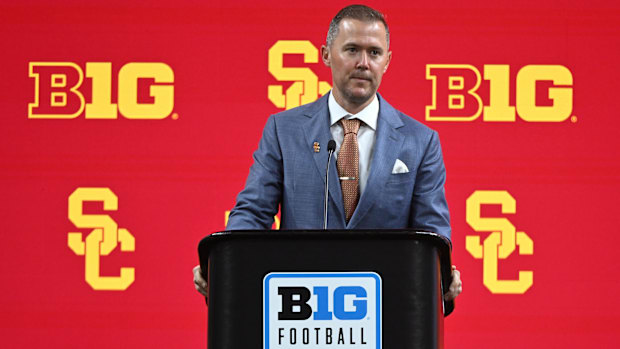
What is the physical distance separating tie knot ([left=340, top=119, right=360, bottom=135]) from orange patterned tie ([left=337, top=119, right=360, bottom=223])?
24mm

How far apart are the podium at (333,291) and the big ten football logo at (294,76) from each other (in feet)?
6.37

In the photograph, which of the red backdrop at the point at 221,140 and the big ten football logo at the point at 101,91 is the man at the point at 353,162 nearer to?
the red backdrop at the point at 221,140

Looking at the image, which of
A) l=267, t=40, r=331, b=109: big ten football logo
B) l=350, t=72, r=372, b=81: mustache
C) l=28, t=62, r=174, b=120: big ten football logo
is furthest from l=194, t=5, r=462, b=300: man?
l=28, t=62, r=174, b=120: big ten football logo

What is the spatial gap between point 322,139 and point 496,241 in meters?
1.47

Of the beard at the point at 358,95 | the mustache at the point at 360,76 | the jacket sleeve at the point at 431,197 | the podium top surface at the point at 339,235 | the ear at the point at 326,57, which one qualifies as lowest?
the podium top surface at the point at 339,235

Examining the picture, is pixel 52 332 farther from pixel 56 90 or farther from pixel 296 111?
pixel 296 111

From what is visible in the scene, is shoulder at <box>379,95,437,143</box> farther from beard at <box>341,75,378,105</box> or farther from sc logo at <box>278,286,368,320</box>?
sc logo at <box>278,286,368,320</box>

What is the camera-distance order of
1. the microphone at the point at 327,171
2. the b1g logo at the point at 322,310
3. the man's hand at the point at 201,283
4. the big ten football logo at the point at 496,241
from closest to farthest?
the b1g logo at the point at 322,310 < the man's hand at the point at 201,283 < the microphone at the point at 327,171 < the big ten football logo at the point at 496,241

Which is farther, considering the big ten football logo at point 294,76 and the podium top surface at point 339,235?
the big ten football logo at point 294,76

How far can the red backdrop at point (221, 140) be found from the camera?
335cm

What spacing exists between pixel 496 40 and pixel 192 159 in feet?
4.25

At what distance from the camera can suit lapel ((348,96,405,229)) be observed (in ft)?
6.67

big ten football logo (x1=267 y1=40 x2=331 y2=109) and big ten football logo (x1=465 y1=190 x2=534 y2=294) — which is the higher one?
big ten football logo (x1=267 y1=40 x2=331 y2=109)

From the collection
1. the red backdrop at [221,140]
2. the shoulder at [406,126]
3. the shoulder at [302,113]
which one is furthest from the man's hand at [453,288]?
the red backdrop at [221,140]
